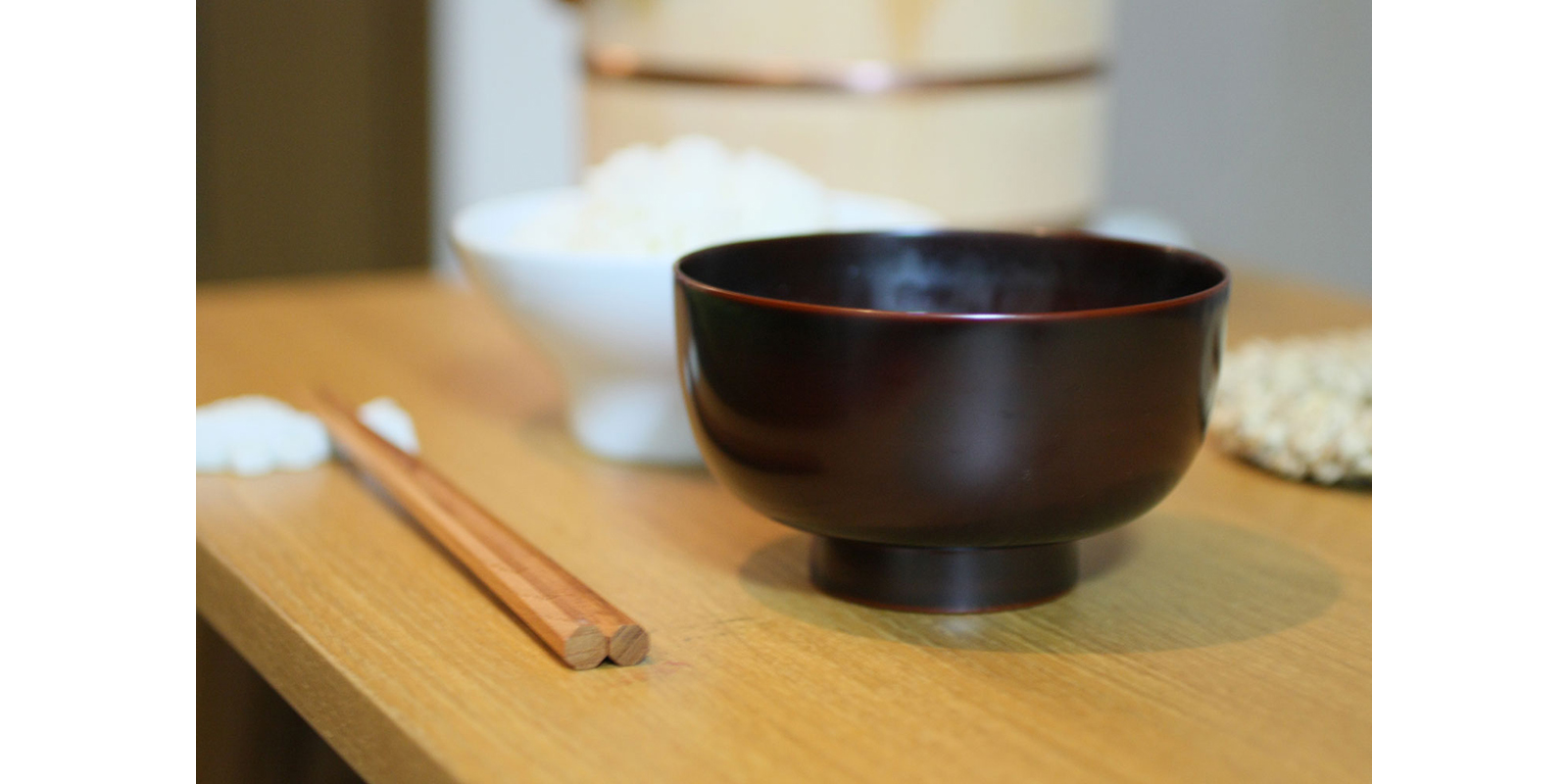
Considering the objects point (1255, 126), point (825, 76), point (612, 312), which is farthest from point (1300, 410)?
point (1255, 126)

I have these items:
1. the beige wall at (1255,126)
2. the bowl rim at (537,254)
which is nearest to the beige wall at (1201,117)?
the beige wall at (1255,126)

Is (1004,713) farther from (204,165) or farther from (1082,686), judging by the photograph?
(204,165)

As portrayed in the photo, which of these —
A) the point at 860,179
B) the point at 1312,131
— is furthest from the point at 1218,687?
the point at 1312,131

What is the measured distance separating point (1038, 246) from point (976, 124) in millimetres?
457

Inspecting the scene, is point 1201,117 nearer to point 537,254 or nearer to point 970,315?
point 537,254

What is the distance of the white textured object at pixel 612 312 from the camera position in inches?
22.5

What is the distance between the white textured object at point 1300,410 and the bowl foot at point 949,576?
0.16 meters

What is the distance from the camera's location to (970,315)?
391mm

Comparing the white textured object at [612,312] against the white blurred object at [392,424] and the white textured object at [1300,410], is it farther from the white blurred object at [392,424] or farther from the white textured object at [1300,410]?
the white textured object at [1300,410]

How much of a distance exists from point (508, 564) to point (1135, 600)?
0.67 ft

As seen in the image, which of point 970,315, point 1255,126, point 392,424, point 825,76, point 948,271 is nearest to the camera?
point 970,315

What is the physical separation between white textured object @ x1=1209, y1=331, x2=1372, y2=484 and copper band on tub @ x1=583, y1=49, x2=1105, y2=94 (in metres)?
0.30

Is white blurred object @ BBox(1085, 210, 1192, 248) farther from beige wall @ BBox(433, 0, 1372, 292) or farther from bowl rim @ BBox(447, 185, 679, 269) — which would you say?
beige wall @ BBox(433, 0, 1372, 292)

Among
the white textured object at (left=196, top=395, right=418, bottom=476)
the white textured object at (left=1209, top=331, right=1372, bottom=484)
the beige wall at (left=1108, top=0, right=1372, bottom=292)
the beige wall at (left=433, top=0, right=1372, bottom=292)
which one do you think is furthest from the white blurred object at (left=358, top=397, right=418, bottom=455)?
the beige wall at (left=1108, top=0, right=1372, bottom=292)
